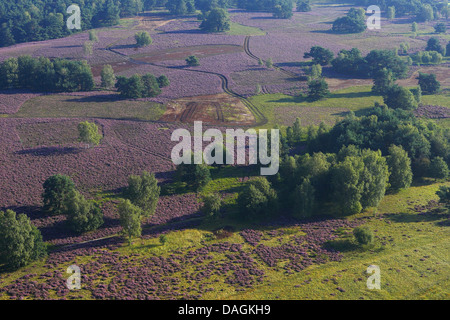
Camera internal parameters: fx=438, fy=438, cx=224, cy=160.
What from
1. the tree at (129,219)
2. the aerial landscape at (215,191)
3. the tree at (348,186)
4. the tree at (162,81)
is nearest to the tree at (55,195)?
the aerial landscape at (215,191)

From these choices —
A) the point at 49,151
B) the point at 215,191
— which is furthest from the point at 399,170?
the point at 49,151

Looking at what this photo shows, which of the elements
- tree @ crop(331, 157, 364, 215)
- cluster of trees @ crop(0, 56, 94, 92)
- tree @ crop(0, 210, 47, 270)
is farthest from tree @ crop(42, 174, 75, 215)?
cluster of trees @ crop(0, 56, 94, 92)

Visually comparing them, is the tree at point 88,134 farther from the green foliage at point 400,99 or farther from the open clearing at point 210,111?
the green foliage at point 400,99

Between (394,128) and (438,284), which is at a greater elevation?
(394,128)

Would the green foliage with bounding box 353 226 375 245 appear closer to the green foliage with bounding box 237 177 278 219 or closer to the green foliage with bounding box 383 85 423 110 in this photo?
the green foliage with bounding box 237 177 278 219

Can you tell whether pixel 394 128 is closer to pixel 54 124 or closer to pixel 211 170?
pixel 211 170

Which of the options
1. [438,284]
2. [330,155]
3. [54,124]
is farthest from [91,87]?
[438,284]
